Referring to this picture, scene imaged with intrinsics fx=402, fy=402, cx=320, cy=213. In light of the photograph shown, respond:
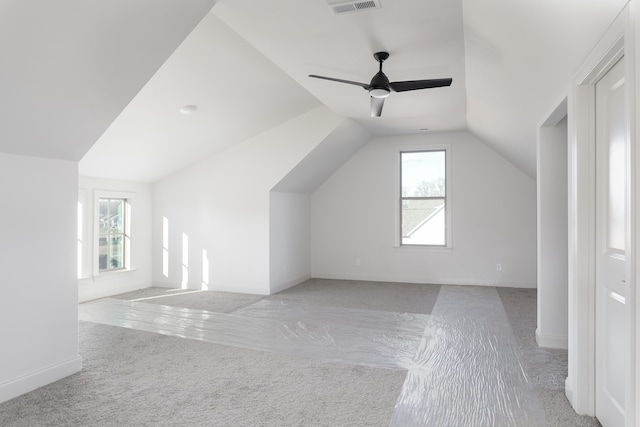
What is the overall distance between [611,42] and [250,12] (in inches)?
86.4

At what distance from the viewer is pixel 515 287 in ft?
21.2

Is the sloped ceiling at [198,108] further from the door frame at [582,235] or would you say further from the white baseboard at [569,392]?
the white baseboard at [569,392]

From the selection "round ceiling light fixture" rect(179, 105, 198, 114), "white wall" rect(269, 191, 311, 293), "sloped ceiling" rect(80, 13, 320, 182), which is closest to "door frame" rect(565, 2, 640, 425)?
"sloped ceiling" rect(80, 13, 320, 182)

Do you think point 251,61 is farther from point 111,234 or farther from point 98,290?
point 98,290

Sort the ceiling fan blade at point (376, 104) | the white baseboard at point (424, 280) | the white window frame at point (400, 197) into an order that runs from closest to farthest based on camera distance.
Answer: the ceiling fan blade at point (376, 104) < the white baseboard at point (424, 280) < the white window frame at point (400, 197)

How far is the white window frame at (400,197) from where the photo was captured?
688 cm

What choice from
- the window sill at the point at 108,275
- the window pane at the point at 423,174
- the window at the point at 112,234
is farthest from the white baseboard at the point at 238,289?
the window pane at the point at 423,174

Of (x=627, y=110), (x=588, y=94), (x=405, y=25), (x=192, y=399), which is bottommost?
(x=192, y=399)

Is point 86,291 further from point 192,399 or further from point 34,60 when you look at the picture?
point 34,60

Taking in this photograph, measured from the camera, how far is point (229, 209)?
6352 mm

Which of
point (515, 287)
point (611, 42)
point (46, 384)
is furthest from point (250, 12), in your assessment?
point (515, 287)

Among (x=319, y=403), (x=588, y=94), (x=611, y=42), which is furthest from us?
(x=319, y=403)

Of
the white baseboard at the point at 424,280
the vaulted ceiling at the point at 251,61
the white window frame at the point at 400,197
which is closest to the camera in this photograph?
the vaulted ceiling at the point at 251,61

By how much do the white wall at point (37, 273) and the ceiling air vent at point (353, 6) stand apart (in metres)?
2.30
